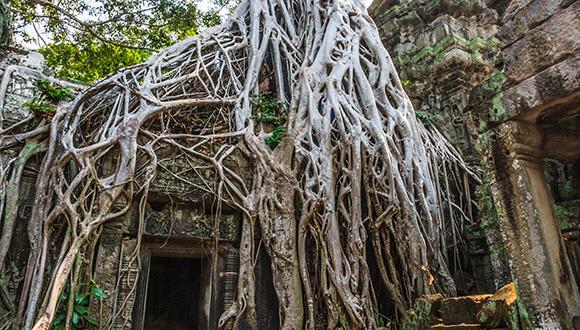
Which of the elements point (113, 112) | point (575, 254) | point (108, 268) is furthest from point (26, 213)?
point (575, 254)

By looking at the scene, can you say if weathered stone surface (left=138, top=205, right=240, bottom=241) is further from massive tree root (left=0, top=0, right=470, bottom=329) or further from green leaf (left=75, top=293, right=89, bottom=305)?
green leaf (left=75, top=293, right=89, bottom=305)

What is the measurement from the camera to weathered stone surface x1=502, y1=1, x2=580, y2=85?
177cm

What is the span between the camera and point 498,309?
81.7 inches

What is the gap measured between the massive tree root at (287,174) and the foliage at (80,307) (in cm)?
14

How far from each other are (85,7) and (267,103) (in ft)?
13.2

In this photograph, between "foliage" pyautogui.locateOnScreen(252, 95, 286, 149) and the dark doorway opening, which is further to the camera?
the dark doorway opening

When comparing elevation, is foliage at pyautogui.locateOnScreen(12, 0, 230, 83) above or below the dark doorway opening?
above

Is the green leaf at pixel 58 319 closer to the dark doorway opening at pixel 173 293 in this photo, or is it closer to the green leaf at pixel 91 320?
the green leaf at pixel 91 320

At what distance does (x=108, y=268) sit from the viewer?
3117 mm

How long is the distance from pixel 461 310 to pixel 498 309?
26cm

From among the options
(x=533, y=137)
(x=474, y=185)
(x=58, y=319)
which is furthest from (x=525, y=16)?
(x=58, y=319)

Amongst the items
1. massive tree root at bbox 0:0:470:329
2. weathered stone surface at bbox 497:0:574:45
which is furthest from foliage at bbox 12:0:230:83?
weathered stone surface at bbox 497:0:574:45

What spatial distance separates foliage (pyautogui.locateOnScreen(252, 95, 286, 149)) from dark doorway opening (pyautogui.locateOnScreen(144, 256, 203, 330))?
317 cm

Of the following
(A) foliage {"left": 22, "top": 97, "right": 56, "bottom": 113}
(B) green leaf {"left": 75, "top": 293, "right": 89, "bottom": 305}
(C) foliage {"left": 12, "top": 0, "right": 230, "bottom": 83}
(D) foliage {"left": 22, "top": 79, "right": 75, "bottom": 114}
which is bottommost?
(B) green leaf {"left": 75, "top": 293, "right": 89, "bottom": 305}
